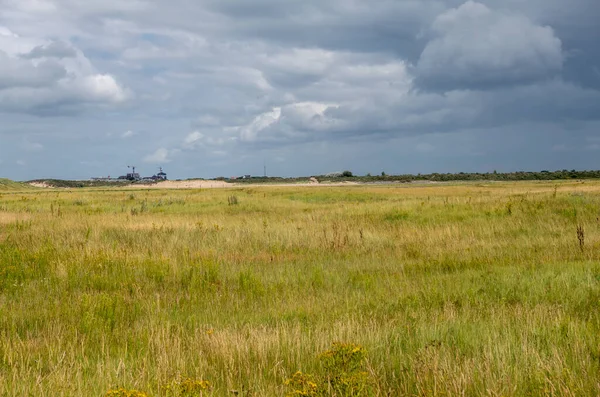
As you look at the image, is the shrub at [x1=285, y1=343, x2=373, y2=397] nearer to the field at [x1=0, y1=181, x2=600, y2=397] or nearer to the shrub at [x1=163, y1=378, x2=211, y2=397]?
the field at [x1=0, y1=181, x2=600, y2=397]

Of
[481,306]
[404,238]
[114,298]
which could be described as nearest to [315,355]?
[481,306]

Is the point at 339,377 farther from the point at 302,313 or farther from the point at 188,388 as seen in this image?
the point at 302,313

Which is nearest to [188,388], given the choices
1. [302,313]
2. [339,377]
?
[339,377]

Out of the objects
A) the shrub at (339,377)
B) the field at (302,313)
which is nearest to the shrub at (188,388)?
the field at (302,313)

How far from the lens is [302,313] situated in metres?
7.55

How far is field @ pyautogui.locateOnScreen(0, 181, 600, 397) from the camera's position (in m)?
4.72

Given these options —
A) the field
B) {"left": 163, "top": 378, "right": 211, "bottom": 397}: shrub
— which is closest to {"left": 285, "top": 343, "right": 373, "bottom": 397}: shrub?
the field

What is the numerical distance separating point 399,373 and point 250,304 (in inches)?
158

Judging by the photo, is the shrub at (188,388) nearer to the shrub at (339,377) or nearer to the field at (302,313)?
the field at (302,313)

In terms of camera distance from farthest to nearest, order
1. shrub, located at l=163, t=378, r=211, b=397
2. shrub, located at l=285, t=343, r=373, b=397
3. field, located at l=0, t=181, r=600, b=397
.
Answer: field, located at l=0, t=181, r=600, b=397
shrub, located at l=285, t=343, r=373, b=397
shrub, located at l=163, t=378, r=211, b=397

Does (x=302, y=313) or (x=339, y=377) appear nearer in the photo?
(x=339, y=377)

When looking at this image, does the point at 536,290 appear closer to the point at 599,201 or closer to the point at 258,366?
the point at 258,366

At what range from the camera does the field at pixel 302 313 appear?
186 inches

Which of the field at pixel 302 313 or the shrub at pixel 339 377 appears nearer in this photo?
the shrub at pixel 339 377
